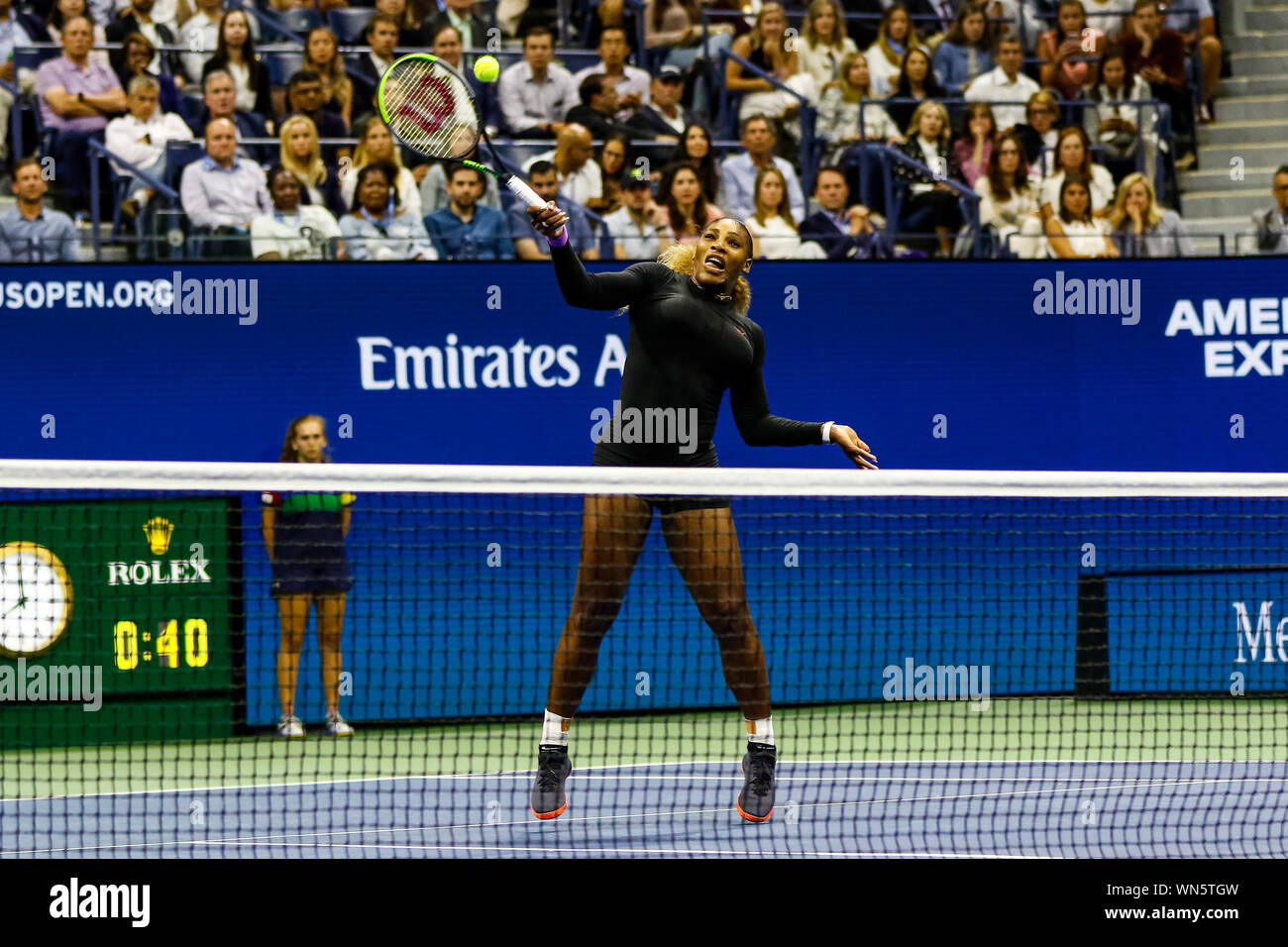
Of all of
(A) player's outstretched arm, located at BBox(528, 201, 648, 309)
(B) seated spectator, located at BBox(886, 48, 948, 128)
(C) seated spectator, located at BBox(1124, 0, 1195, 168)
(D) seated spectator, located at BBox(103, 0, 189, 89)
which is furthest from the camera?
(C) seated spectator, located at BBox(1124, 0, 1195, 168)

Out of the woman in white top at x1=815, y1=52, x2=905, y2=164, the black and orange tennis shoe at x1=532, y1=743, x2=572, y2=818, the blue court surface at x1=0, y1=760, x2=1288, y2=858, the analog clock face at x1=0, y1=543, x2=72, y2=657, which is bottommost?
the blue court surface at x1=0, y1=760, x2=1288, y2=858

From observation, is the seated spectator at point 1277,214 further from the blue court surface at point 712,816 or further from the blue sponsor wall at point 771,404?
the blue court surface at point 712,816

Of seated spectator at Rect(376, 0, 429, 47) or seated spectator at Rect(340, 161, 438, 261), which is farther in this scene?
seated spectator at Rect(376, 0, 429, 47)

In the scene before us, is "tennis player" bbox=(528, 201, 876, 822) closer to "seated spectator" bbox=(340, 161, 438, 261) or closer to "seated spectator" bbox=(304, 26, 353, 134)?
"seated spectator" bbox=(340, 161, 438, 261)

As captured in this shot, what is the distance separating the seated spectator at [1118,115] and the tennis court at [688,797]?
4.36 m

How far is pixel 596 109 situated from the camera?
1242 centimetres

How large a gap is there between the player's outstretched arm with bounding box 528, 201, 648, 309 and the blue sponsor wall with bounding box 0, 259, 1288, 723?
11.5 feet

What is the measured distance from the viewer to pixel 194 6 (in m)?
13.1

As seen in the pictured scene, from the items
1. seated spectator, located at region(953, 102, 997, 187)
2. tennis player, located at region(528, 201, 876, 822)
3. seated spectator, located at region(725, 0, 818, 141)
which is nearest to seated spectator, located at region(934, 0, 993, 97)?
seated spectator, located at region(725, 0, 818, 141)

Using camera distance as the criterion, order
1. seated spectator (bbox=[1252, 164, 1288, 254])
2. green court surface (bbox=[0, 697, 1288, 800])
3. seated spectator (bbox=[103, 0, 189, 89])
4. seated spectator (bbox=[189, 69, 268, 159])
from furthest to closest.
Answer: seated spectator (bbox=[103, 0, 189, 89]), seated spectator (bbox=[189, 69, 268, 159]), seated spectator (bbox=[1252, 164, 1288, 254]), green court surface (bbox=[0, 697, 1288, 800])

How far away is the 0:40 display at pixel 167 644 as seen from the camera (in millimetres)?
10234

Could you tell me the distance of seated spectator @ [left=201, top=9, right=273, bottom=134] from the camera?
12195 millimetres
